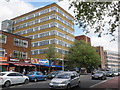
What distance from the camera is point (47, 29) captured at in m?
50.1

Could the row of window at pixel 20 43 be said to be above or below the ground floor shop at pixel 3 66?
above

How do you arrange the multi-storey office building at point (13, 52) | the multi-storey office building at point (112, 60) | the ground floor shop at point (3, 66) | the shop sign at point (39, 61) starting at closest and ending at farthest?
1. the ground floor shop at point (3, 66)
2. the multi-storey office building at point (13, 52)
3. the shop sign at point (39, 61)
4. the multi-storey office building at point (112, 60)

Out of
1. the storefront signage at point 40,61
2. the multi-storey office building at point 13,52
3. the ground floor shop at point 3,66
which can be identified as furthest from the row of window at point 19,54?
the ground floor shop at point 3,66

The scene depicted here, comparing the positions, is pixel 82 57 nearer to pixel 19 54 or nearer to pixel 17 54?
pixel 19 54

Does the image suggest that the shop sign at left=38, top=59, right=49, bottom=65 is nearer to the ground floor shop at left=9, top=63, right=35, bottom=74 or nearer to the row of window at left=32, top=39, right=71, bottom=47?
the ground floor shop at left=9, top=63, right=35, bottom=74

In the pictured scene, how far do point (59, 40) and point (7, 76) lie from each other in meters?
33.8

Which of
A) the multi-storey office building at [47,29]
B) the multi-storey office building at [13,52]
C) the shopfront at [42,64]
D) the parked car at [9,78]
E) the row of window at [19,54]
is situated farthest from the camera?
the multi-storey office building at [47,29]

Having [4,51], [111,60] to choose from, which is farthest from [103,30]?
[111,60]

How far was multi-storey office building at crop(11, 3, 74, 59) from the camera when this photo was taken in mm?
48531

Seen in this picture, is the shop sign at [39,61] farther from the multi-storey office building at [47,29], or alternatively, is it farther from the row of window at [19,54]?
the multi-storey office building at [47,29]

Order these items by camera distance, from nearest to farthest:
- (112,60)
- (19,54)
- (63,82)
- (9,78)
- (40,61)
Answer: (63,82), (9,78), (19,54), (40,61), (112,60)

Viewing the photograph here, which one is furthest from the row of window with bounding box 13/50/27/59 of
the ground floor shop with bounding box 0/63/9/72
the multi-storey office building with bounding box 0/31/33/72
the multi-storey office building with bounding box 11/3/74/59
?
the multi-storey office building with bounding box 11/3/74/59

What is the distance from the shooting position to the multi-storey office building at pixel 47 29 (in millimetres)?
48531

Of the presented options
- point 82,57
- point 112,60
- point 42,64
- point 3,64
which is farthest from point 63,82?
point 112,60
